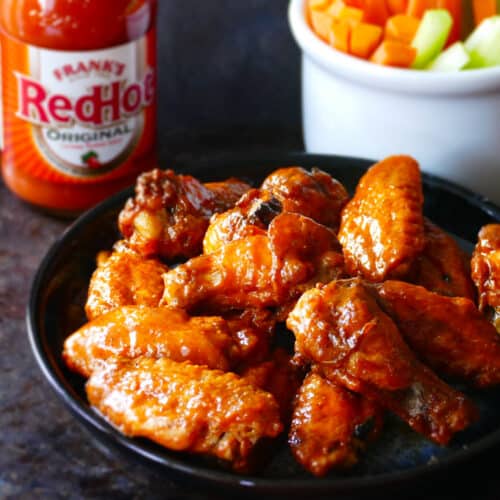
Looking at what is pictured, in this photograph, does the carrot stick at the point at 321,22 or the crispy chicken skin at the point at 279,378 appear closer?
the crispy chicken skin at the point at 279,378

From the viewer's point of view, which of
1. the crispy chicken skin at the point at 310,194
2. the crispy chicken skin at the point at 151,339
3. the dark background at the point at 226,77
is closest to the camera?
the crispy chicken skin at the point at 151,339

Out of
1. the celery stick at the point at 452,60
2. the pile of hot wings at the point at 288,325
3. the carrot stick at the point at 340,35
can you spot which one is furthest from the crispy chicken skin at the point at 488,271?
the carrot stick at the point at 340,35

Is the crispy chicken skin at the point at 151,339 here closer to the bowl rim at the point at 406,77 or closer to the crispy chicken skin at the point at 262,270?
the crispy chicken skin at the point at 262,270

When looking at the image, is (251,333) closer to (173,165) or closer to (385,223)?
(385,223)

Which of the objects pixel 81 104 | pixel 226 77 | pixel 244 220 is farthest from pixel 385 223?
pixel 226 77

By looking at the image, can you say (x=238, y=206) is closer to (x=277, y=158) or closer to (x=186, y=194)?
(x=186, y=194)

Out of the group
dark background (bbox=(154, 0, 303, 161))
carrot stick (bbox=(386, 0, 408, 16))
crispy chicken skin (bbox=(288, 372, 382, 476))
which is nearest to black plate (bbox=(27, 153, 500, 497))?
crispy chicken skin (bbox=(288, 372, 382, 476))

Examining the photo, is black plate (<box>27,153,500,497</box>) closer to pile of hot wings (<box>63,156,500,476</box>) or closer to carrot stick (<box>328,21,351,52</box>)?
pile of hot wings (<box>63,156,500,476</box>)
